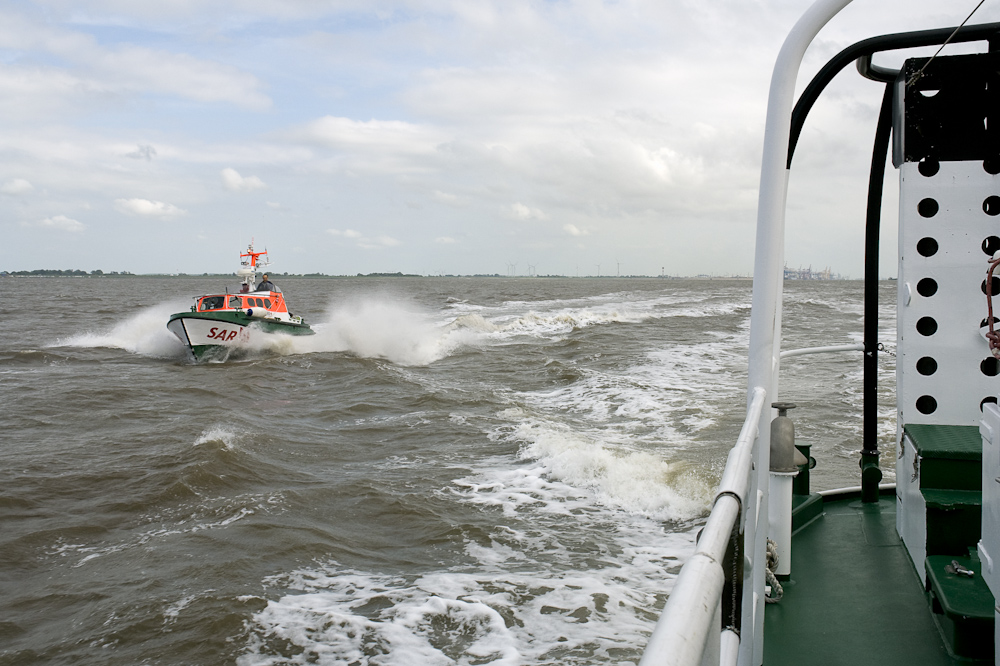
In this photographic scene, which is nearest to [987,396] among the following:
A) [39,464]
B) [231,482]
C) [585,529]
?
[585,529]

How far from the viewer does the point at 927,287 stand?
3.77 m

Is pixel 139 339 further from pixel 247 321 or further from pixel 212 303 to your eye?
pixel 247 321

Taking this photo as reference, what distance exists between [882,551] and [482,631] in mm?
2944

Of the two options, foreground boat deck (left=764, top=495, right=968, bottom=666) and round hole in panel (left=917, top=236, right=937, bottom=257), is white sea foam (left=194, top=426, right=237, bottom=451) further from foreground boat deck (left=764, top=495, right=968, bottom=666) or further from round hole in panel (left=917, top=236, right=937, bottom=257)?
round hole in panel (left=917, top=236, right=937, bottom=257)

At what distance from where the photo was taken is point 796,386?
52.2 feet

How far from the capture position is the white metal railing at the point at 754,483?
3.00 ft

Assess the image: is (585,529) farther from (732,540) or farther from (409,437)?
(732,540)

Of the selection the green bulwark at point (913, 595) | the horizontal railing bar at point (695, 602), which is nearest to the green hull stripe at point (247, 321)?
the green bulwark at point (913, 595)

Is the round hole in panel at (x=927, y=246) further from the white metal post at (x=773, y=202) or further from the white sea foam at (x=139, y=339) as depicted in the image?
the white sea foam at (x=139, y=339)

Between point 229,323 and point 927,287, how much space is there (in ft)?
78.9

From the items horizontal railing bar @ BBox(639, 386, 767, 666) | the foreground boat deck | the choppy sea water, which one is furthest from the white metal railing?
the choppy sea water

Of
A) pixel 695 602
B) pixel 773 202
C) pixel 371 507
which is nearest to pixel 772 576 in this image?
pixel 773 202

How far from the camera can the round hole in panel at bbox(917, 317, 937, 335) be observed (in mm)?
3758

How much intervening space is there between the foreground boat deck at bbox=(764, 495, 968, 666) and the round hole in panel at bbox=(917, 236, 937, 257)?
156cm
